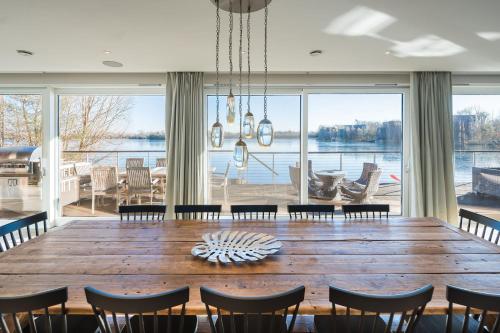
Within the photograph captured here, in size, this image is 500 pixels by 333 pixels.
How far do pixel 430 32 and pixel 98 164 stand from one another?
4737 mm

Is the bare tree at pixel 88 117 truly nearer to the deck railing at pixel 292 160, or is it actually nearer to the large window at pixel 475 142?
the deck railing at pixel 292 160

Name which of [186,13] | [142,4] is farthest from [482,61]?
[142,4]

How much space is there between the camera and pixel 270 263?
172 centimetres

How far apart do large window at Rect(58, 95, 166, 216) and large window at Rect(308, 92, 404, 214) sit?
Result: 2447mm

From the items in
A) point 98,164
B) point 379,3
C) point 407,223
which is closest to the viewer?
point 379,3

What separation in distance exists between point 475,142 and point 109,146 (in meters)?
5.77

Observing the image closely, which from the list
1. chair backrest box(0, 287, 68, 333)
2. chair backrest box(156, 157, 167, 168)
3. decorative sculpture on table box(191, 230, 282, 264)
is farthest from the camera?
chair backrest box(156, 157, 167, 168)

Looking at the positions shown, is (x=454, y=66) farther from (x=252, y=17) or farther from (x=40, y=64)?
(x=40, y=64)

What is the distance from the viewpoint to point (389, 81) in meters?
4.29

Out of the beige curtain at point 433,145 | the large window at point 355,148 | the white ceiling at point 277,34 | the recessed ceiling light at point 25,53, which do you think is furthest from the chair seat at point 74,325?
the beige curtain at point 433,145

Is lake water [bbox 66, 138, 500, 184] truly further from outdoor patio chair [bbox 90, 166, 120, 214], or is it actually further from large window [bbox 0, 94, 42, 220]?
large window [bbox 0, 94, 42, 220]

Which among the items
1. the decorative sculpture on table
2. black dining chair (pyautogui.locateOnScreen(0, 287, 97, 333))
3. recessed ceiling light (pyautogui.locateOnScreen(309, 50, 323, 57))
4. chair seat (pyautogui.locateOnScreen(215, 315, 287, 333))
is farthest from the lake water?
black dining chair (pyautogui.locateOnScreen(0, 287, 97, 333))

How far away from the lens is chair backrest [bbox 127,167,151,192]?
179 inches

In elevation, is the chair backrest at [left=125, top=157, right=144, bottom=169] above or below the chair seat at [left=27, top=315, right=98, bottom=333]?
above
